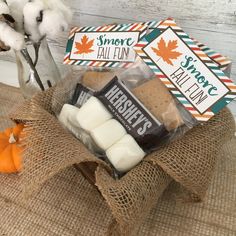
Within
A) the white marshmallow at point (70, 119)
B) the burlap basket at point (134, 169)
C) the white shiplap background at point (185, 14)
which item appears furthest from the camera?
the white shiplap background at point (185, 14)

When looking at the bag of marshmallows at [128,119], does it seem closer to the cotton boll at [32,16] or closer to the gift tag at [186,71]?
the gift tag at [186,71]

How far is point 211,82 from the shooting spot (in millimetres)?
559

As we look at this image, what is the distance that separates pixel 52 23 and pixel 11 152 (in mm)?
273

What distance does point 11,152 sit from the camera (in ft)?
2.37

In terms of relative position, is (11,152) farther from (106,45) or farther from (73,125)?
(106,45)

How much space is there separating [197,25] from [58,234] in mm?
522

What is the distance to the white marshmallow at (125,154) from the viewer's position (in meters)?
0.57

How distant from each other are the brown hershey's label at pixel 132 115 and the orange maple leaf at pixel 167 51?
0.27ft

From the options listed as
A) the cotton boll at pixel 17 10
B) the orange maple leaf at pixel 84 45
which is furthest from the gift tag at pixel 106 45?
the cotton boll at pixel 17 10

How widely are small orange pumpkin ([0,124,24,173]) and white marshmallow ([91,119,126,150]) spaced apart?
0.63 ft

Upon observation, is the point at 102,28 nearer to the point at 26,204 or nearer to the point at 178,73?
the point at 178,73

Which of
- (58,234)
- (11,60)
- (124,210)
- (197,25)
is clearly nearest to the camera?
(124,210)

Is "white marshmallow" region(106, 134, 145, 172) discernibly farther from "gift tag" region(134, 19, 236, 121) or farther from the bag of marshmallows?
"gift tag" region(134, 19, 236, 121)

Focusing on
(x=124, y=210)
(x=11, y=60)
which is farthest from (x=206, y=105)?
(x=11, y=60)
